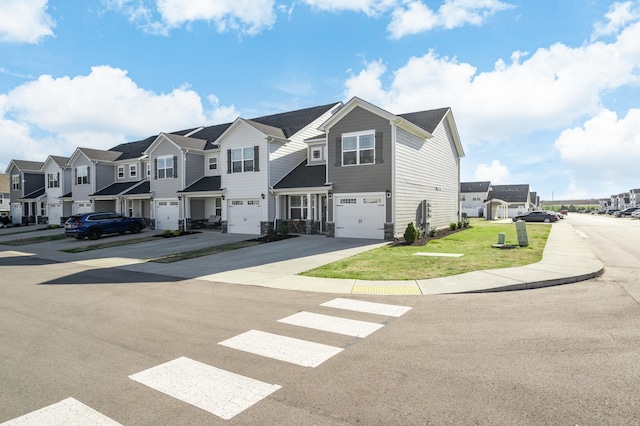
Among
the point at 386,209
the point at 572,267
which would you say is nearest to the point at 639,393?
the point at 572,267

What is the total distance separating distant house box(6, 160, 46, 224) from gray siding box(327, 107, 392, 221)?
40.1m

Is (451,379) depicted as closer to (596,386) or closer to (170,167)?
(596,386)

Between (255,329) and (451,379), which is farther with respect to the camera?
(255,329)

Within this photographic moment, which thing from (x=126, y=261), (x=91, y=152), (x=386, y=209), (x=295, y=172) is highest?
(x=91, y=152)

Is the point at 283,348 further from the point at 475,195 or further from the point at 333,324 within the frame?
the point at 475,195

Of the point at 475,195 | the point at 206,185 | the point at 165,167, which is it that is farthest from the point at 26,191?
the point at 475,195

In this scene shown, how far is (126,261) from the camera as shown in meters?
15.6

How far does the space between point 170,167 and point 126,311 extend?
79.2 feet

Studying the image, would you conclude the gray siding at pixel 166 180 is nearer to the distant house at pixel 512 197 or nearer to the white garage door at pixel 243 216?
the white garage door at pixel 243 216

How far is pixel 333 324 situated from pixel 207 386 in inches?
107

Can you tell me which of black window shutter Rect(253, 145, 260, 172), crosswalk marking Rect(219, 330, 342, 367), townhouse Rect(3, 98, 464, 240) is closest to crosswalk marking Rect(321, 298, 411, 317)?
crosswalk marking Rect(219, 330, 342, 367)

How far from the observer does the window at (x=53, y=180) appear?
40.9 meters

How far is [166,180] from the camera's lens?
29766 millimetres

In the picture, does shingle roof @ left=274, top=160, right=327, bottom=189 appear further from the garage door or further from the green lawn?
the green lawn
